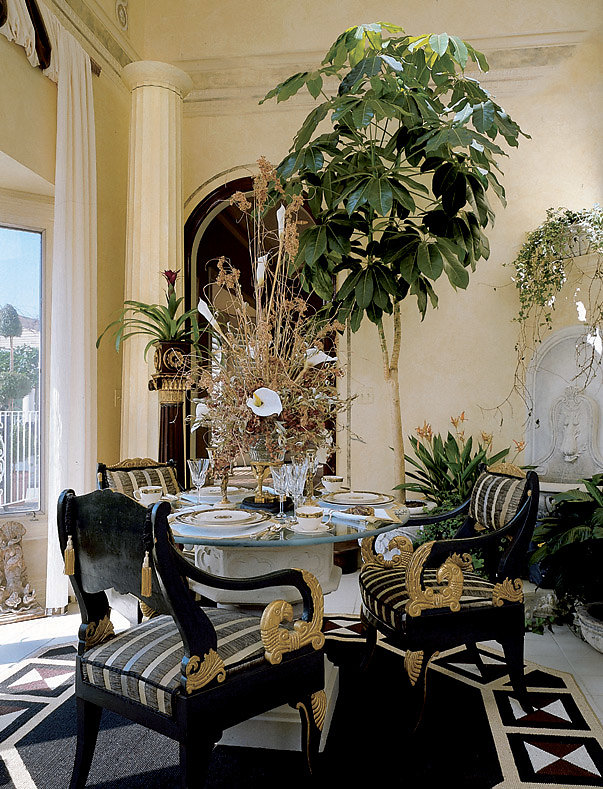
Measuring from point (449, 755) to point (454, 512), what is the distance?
2.85 ft

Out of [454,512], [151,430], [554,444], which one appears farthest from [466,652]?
[151,430]

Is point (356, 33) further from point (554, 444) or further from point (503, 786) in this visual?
point (503, 786)

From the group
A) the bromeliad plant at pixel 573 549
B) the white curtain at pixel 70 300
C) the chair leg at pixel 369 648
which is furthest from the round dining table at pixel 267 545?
the white curtain at pixel 70 300

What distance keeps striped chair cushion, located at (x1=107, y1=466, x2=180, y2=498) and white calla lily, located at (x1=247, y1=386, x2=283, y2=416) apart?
0.85m

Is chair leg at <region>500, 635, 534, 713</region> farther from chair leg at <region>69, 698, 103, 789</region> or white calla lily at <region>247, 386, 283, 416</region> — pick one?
chair leg at <region>69, 698, 103, 789</region>

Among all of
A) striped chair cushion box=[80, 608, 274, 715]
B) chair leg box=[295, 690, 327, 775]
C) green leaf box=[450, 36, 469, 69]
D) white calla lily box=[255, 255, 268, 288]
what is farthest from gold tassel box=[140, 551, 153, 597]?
green leaf box=[450, 36, 469, 69]

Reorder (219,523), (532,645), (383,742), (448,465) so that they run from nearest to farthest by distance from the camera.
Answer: (219,523) < (383,742) < (532,645) < (448,465)

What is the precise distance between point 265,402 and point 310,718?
38.6 inches

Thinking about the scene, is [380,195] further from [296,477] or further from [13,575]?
[13,575]

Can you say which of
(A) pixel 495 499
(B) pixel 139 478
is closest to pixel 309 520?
(A) pixel 495 499

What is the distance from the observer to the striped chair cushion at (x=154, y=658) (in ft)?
5.39

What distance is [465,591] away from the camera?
2.37 m

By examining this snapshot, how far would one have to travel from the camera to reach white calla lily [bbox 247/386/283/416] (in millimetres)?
2219

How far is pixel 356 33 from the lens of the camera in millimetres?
3600
